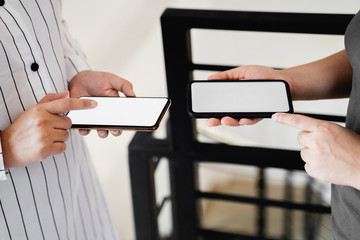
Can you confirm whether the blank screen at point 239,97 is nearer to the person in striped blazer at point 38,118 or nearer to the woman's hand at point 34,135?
the person in striped blazer at point 38,118

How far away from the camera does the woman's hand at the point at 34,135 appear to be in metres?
0.73

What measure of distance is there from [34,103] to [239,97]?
1.37ft

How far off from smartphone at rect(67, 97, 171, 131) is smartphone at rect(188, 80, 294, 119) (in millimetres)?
75

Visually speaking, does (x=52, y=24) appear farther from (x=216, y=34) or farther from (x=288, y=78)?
(x=216, y=34)

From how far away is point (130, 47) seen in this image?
2.57m

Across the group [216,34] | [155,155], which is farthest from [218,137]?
[155,155]

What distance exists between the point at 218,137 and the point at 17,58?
2.73 m

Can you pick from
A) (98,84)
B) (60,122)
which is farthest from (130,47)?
(60,122)

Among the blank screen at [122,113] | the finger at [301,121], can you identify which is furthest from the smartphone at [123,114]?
the finger at [301,121]

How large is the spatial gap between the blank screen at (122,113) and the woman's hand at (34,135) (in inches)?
4.2

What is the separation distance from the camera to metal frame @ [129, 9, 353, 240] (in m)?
0.94

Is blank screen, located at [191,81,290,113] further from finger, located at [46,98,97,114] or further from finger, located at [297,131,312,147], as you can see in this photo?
finger, located at [46,98,97,114]

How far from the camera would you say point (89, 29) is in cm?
207

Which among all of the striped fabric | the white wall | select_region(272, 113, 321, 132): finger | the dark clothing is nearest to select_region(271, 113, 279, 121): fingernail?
select_region(272, 113, 321, 132): finger
